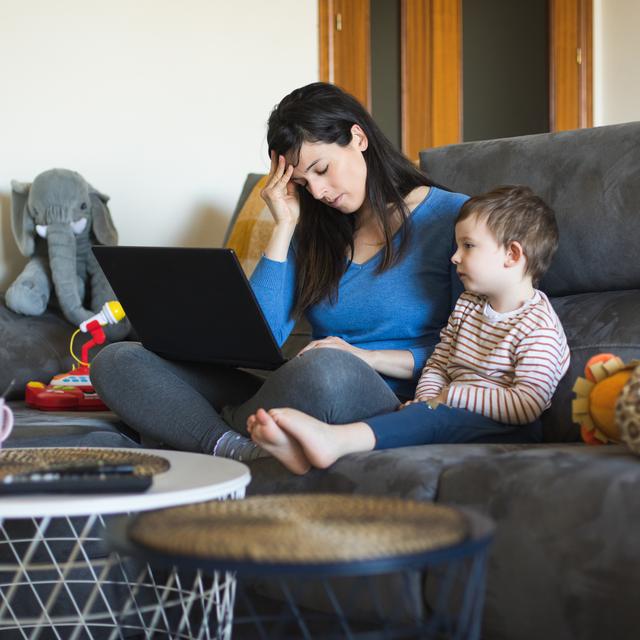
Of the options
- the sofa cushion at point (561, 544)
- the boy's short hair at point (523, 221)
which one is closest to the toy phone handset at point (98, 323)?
the boy's short hair at point (523, 221)

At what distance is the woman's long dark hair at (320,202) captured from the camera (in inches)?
77.2

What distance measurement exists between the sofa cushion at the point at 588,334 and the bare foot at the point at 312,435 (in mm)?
399

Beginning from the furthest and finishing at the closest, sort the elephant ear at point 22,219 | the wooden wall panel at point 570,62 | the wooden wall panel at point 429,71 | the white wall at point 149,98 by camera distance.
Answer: the wooden wall panel at point 570,62 → the wooden wall panel at point 429,71 → the white wall at point 149,98 → the elephant ear at point 22,219

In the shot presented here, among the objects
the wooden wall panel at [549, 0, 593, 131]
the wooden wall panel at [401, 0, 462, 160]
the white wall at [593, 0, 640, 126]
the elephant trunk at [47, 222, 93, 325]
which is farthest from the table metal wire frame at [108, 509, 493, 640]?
the white wall at [593, 0, 640, 126]

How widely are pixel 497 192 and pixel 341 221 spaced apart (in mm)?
421

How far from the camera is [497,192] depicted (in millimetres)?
1757

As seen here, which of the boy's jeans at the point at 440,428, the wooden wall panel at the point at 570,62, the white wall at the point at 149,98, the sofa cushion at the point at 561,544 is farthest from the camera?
the wooden wall panel at the point at 570,62

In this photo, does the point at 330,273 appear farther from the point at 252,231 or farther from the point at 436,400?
the point at 252,231

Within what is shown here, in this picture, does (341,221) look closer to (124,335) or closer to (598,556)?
(124,335)

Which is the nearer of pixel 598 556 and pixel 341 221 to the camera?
pixel 598 556

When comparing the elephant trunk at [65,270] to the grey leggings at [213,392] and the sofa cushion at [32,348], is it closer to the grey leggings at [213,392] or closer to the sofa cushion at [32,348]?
the sofa cushion at [32,348]

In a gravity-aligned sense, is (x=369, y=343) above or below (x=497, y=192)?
below

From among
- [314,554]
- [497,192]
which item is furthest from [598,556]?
[497,192]

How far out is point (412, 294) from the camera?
1.96 metres
